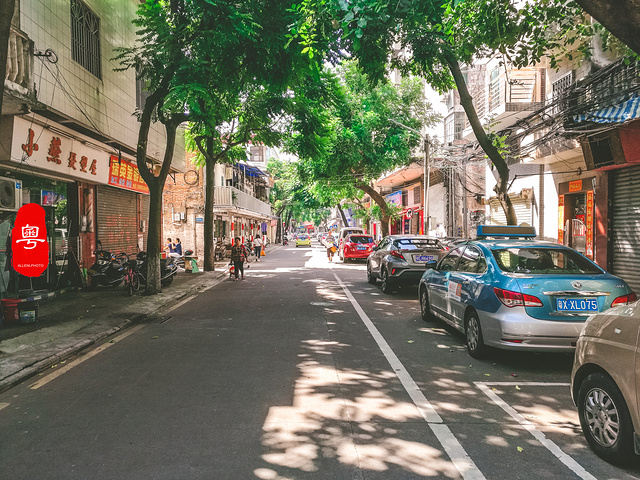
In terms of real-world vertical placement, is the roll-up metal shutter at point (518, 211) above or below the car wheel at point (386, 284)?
above

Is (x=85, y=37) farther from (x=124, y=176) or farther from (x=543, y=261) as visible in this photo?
(x=543, y=261)

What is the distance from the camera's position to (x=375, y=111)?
2577cm

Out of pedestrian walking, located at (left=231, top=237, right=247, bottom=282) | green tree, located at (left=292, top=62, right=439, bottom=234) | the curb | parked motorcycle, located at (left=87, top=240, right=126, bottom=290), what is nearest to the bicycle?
parked motorcycle, located at (left=87, top=240, right=126, bottom=290)

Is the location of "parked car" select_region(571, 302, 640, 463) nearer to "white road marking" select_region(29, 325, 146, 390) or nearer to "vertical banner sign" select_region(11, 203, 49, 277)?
"white road marking" select_region(29, 325, 146, 390)

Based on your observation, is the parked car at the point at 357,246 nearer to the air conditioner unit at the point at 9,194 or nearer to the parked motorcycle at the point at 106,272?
the parked motorcycle at the point at 106,272

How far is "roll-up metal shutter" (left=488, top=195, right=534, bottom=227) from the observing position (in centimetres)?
1780

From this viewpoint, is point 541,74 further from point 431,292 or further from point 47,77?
point 47,77

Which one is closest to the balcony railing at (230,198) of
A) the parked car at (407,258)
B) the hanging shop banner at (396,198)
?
the hanging shop banner at (396,198)

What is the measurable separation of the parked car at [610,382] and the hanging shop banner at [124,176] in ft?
43.5

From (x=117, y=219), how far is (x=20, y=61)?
858cm

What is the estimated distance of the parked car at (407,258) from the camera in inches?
493

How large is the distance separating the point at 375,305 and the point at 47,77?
27.6 feet

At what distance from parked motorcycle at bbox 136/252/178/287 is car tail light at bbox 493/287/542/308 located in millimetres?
10142

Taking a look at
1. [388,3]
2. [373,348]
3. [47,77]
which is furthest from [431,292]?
[47,77]
